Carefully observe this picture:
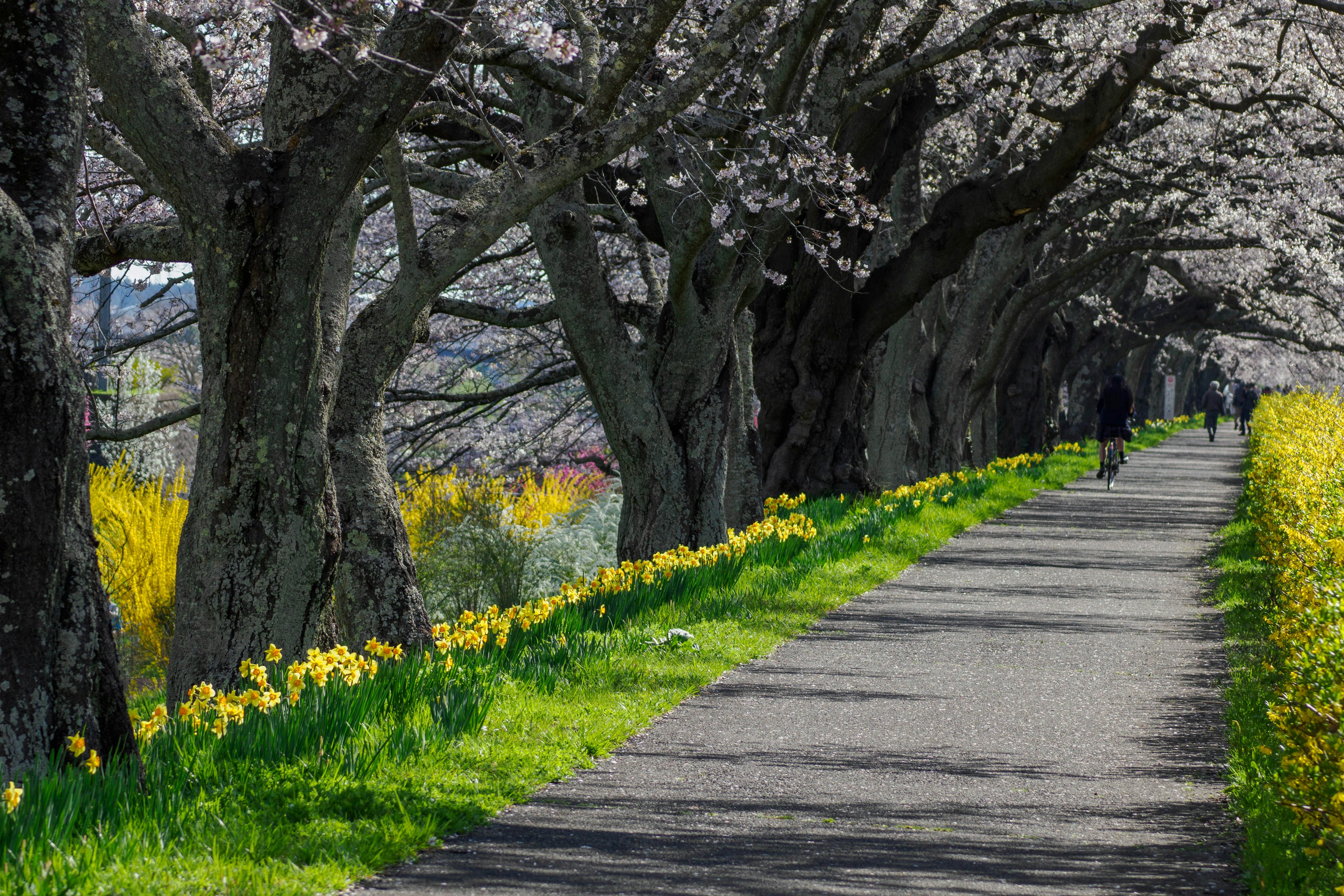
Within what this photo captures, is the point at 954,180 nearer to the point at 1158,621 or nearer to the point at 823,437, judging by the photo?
the point at 823,437

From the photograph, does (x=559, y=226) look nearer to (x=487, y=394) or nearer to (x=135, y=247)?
(x=135, y=247)

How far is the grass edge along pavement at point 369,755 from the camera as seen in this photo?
13.0 feet

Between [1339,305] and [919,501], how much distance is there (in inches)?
947

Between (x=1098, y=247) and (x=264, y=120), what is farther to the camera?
(x=1098, y=247)

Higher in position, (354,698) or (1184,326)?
(1184,326)

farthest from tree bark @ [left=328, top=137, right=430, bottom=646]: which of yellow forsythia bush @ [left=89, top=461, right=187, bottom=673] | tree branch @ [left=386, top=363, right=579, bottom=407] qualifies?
tree branch @ [left=386, top=363, right=579, bottom=407]

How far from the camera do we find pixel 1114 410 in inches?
915

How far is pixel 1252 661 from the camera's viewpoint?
26.3 ft

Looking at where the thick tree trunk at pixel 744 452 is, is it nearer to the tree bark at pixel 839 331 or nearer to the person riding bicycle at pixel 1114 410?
the tree bark at pixel 839 331

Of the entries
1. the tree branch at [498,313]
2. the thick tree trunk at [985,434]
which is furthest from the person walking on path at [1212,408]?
the tree branch at [498,313]

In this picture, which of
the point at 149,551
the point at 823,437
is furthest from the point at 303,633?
the point at 823,437

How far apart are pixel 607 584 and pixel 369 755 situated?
3.64 m

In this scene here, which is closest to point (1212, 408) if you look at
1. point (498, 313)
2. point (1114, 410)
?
Answer: point (1114, 410)

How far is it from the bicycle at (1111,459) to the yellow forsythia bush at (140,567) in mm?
14762
